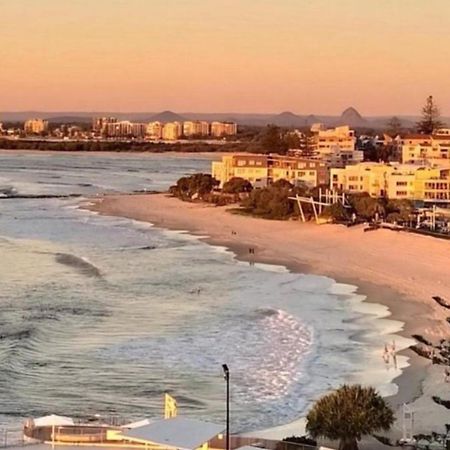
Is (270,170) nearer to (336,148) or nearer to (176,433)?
(336,148)

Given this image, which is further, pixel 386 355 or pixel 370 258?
pixel 370 258

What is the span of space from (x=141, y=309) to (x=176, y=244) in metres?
14.4

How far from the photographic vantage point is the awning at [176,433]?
1046 centimetres

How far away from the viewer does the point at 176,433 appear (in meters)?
10.7

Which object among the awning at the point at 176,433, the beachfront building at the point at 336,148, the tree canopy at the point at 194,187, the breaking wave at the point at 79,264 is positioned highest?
the beachfront building at the point at 336,148

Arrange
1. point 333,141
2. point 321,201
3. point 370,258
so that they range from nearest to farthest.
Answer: point 370,258, point 321,201, point 333,141

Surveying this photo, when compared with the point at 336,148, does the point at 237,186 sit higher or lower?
lower

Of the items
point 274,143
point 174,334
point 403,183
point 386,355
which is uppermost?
point 274,143

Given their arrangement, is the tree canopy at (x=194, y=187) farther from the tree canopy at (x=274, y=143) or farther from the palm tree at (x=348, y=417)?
the palm tree at (x=348, y=417)

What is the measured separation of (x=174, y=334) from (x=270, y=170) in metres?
41.7

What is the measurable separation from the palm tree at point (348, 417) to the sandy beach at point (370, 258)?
3.59 ft

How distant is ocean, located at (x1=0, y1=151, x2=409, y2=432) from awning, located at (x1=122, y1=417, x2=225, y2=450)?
374 centimetres

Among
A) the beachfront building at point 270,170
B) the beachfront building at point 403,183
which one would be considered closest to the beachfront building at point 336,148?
the beachfront building at point 270,170

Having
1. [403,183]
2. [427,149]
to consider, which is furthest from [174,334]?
[427,149]
